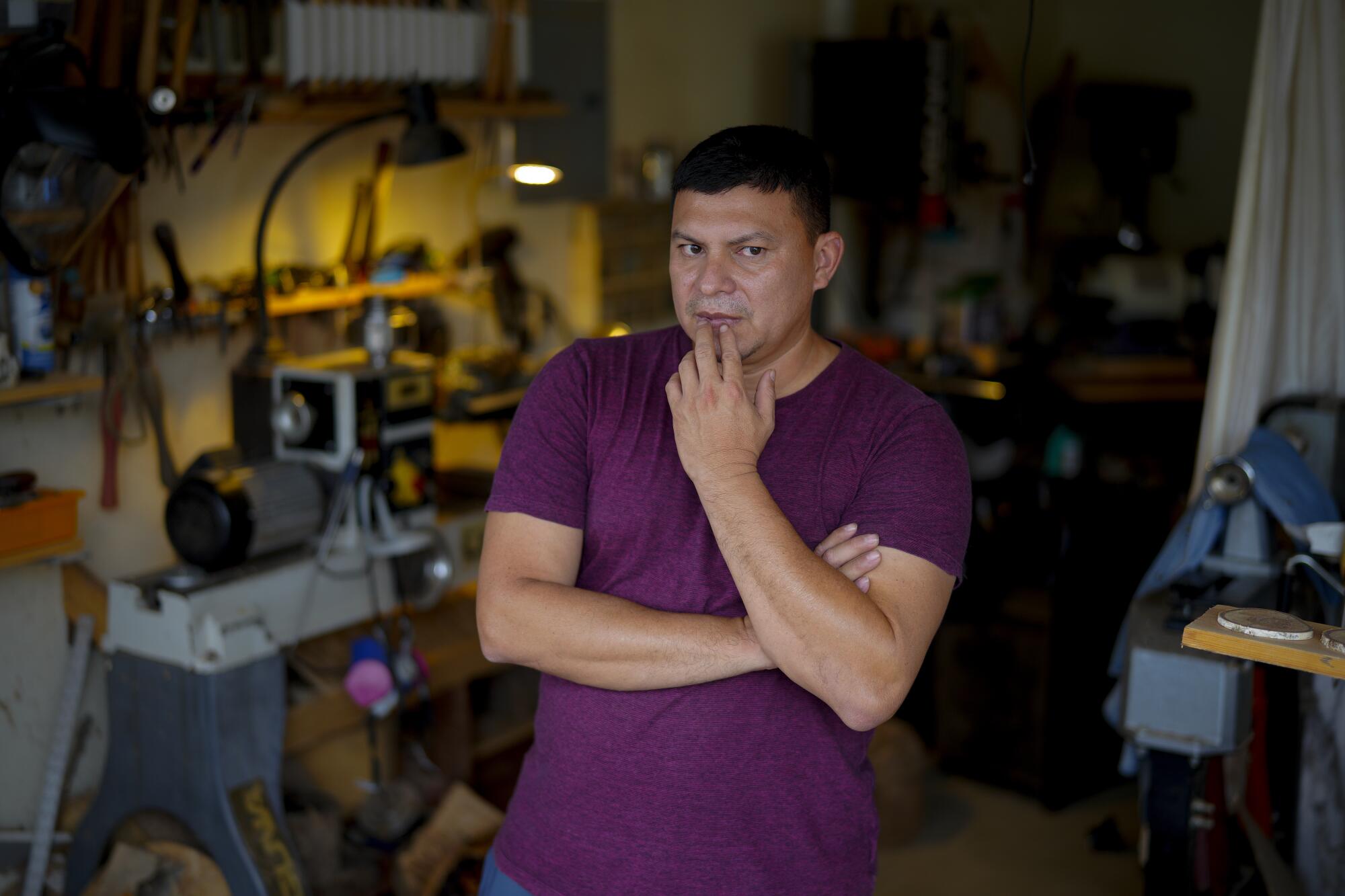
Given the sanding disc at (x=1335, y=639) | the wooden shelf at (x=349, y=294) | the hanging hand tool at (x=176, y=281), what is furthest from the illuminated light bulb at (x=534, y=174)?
the sanding disc at (x=1335, y=639)

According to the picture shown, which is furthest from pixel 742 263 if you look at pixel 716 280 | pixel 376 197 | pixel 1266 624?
pixel 376 197

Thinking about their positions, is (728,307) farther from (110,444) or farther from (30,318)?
(110,444)

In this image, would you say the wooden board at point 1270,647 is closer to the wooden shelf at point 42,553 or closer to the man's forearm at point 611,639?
the man's forearm at point 611,639

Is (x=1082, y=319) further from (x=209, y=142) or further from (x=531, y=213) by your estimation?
(x=209, y=142)

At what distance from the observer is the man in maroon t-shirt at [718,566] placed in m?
1.64

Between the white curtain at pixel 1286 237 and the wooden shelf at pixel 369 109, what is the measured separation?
1703 mm

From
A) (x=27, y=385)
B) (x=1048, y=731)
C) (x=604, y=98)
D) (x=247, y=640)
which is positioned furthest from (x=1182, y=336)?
(x=27, y=385)

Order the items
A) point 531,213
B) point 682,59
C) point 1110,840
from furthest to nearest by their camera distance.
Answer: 1. point 682,59
2. point 531,213
3. point 1110,840

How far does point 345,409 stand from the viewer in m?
2.91

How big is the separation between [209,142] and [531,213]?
1302mm

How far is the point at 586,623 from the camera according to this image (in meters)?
1.70

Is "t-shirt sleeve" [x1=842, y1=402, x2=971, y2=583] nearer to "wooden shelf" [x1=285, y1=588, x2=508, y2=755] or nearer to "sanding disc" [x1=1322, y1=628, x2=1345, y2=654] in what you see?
"sanding disc" [x1=1322, y1=628, x2=1345, y2=654]

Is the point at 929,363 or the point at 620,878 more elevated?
the point at 929,363

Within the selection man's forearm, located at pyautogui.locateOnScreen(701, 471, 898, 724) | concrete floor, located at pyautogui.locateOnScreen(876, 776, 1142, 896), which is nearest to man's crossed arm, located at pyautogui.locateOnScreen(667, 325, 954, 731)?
man's forearm, located at pyautogui.locateOnScreen(701, 471, 898, 724)
